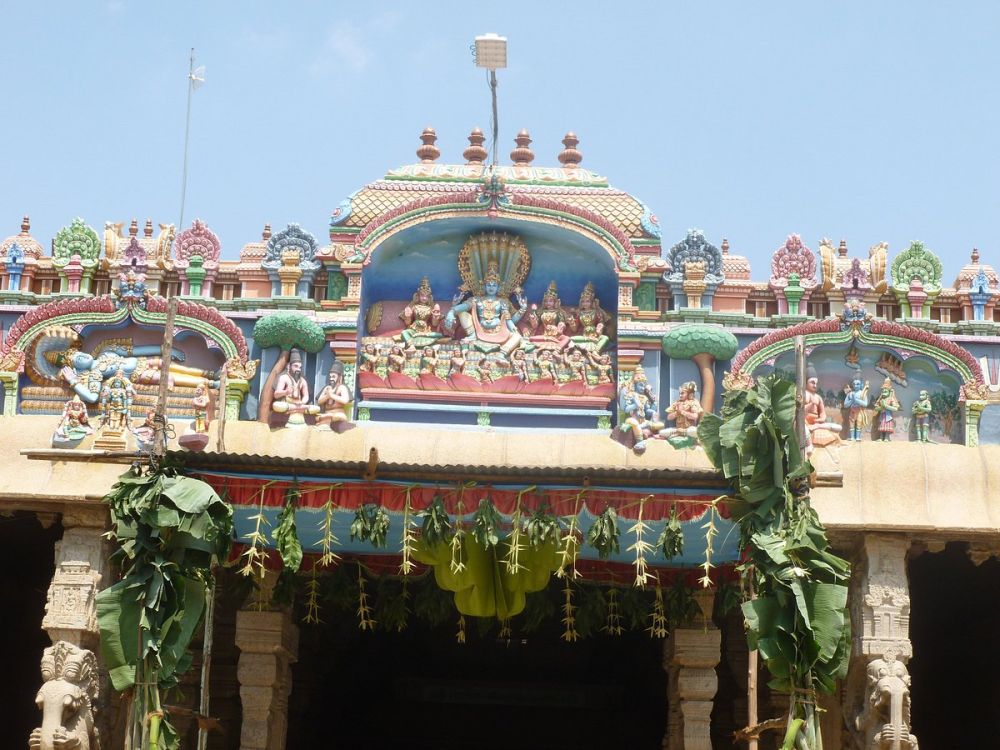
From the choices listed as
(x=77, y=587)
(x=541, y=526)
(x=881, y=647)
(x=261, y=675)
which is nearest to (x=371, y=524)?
(x=541, y=526)

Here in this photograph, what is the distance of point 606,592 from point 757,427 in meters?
3.54

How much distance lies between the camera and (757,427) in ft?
40.7

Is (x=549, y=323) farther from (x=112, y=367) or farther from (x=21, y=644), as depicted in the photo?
(x=21, y=644)

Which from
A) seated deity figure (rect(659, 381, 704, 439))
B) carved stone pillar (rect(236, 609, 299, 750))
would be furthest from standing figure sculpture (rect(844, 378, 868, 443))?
carved stone pillar (rect(236, 609, 299, 750))

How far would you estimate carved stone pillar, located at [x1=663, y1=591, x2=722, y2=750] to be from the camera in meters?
15.1

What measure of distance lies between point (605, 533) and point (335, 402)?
393 cm

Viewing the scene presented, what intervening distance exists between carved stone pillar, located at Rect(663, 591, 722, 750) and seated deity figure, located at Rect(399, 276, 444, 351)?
3.90m

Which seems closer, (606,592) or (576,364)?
(606,592)

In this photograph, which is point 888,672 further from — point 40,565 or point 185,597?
point 40,565

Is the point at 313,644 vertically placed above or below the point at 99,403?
below

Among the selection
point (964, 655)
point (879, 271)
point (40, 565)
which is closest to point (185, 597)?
point (40, 565)

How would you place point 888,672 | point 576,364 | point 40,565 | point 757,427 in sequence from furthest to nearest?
point 40,565 < point 576,364 < point 888,672 < point 757,427

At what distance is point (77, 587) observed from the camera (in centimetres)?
1411

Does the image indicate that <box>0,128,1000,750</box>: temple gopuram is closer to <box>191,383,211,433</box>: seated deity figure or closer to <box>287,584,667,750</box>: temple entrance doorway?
<box>191,383,211,433</box>: seated deity figure
